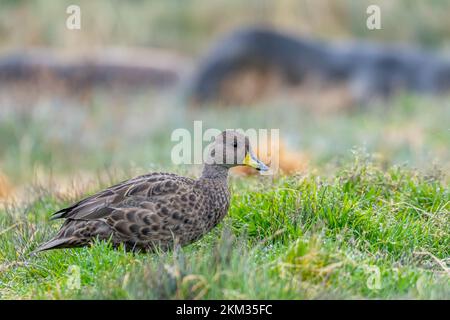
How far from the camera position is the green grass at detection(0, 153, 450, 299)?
5.05m

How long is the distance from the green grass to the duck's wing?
0.27m

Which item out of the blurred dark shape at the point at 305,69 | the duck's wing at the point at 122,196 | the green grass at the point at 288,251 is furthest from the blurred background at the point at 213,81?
the duck's wing at the point at 122,196

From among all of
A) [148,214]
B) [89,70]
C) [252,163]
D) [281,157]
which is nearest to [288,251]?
[148,214]

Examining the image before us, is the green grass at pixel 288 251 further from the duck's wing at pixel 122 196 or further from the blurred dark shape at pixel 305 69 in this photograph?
the blurred dark shape at pixel 305 69

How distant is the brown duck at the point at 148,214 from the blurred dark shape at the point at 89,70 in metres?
13.2

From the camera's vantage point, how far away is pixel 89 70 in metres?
20.5

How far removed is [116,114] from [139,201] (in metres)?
11.0

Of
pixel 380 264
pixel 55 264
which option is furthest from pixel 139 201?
pixel 380 264

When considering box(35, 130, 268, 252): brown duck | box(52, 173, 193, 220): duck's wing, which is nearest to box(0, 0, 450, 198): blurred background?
box(35, 130, 268, 252): brown duck

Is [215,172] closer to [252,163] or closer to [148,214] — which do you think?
[252,163]

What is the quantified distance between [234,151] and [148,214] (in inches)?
35.5

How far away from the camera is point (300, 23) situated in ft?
75.4

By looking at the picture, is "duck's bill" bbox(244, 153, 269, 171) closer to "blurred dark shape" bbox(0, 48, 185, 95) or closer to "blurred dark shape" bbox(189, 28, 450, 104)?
"blurred dark shape" bbox(189, 28, 450, 104)
